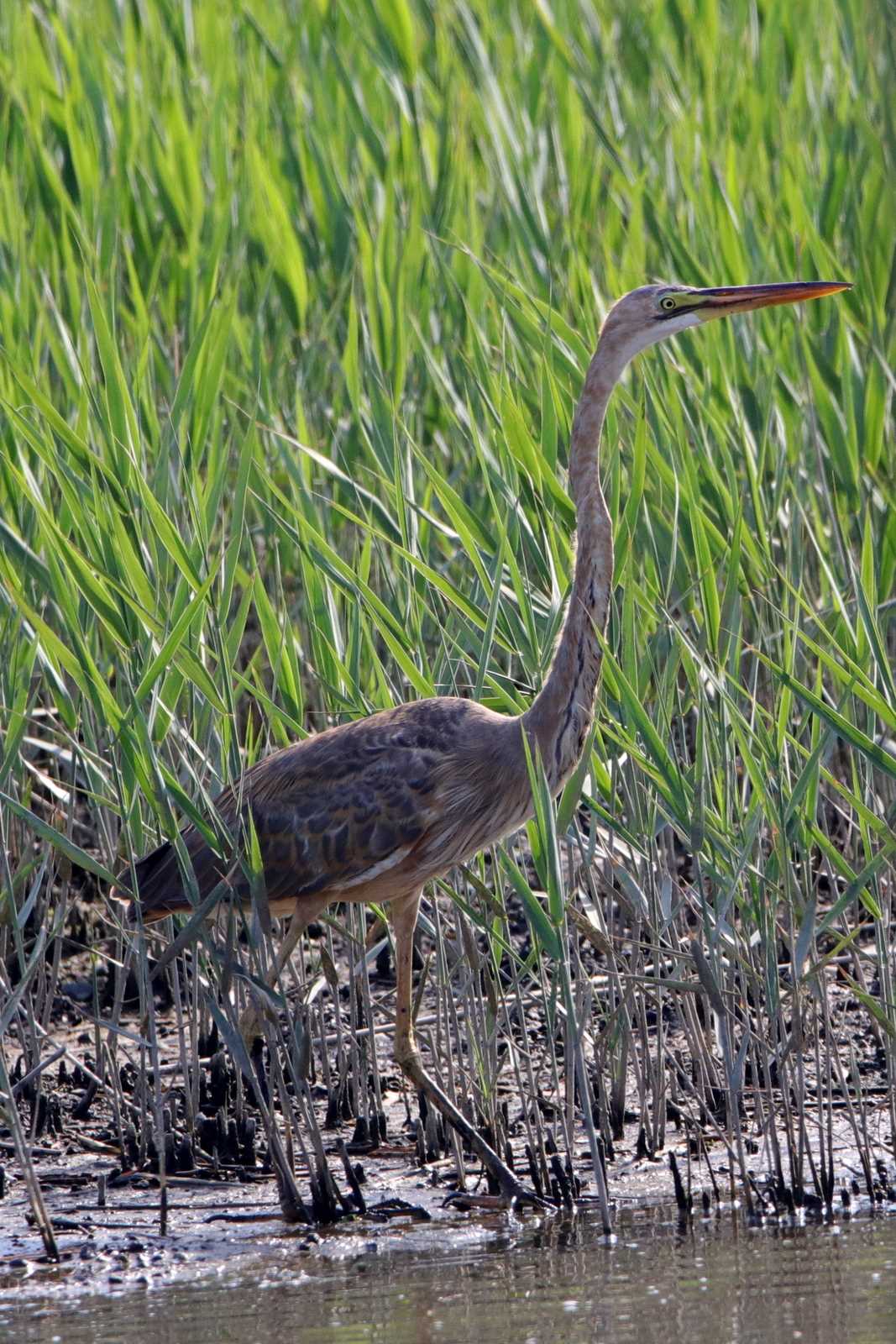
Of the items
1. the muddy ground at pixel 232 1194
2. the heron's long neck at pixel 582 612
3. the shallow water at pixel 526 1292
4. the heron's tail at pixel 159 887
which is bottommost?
the shallow water at pixel 526 1292

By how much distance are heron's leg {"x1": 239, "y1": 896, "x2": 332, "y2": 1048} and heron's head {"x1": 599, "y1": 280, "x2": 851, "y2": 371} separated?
4.92 ft

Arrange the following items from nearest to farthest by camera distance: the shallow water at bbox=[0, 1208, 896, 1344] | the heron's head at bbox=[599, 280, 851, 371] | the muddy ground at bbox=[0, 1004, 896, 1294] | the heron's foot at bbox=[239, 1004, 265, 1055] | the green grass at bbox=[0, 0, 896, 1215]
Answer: the shallow water at bbox=[0, 1208, 896, 1344] < the muddy ground at bbox=[0, 1004, 896, 1294] < the green grass at bbox=[0, 0, 896, 1215] < the heron's foot at bbox=[239, 1004, 265, 1055] < the heron's head at bbox=[599, 280, 851, 371]

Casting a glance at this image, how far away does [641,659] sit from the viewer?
4.04m

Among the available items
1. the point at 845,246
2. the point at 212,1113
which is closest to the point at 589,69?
the point at 845,246

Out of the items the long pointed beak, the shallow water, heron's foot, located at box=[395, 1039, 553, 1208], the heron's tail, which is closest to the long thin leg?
heron's foot, located at box=[395, 1039, 553, 1208]

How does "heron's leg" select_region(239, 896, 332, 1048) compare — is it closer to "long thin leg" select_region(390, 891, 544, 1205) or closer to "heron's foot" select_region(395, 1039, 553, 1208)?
"long thin leg" select_region(390, 891, 544, 1205)

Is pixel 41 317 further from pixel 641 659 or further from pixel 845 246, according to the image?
pixel 845 246

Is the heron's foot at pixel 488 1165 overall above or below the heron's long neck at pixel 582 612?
below

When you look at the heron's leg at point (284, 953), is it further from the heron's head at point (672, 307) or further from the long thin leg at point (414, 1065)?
the heron's head at point (672, 307)

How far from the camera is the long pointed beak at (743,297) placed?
14.5 ft

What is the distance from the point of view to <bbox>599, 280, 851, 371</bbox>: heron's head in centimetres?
432

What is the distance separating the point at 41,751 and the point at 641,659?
2.42 m

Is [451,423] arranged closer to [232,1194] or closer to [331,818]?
[331,818]

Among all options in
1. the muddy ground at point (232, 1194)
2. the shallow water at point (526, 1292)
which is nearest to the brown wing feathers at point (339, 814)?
the muddy ground at point (232, 1194)
